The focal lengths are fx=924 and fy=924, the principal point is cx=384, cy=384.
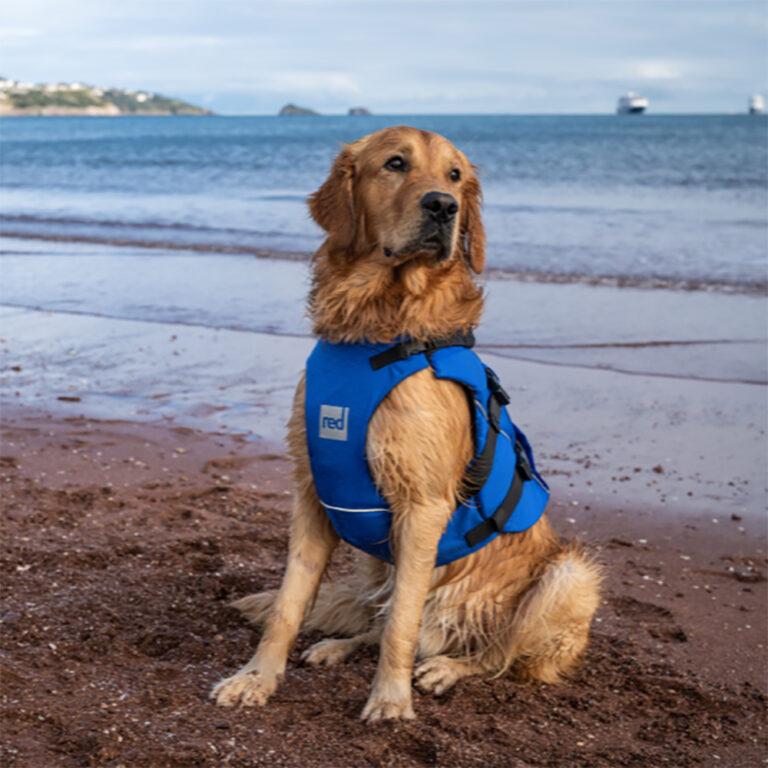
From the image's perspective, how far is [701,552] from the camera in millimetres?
4730

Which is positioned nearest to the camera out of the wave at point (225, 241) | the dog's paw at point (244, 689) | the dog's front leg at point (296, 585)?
the dog's paw at point (244, 689)

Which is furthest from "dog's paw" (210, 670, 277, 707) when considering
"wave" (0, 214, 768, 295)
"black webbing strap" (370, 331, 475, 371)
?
"wave" (0, 214, 768, 295)

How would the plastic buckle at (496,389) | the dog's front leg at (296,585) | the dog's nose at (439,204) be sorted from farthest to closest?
the plastic buckle at (496,389)
the dog's front leg at (296,585)
the dog's nose at (439,204)

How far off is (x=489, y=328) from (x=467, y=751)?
271 inches

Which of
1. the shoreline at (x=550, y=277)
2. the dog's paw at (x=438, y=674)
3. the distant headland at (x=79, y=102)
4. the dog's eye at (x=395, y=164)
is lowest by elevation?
the dog's paw at (x=438, y=674)

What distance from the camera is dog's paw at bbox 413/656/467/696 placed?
3.41m

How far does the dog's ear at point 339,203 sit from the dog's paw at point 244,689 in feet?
5.02

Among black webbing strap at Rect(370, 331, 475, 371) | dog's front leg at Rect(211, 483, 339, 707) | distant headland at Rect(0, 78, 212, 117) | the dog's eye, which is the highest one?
distant headland at Rect(0, 78, 212, 117)

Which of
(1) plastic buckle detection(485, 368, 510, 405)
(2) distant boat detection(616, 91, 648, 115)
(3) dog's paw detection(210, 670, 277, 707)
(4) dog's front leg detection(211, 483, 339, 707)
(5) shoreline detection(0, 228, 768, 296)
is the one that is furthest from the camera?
(2) distant boat detection(616, 91, 648, 115)

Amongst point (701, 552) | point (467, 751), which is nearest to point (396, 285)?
point (467, 751)

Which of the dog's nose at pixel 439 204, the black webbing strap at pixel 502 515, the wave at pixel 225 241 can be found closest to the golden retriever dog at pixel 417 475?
the dog's nose at pixel 439 204

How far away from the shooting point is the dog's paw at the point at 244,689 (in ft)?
10.3

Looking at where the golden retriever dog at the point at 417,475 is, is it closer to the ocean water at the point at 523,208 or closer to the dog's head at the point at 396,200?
the dog's head at the point at 396,200

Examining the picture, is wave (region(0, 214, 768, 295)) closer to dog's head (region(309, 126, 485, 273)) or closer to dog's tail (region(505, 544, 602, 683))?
dog's tail (region(505, 544, 602, 683))
